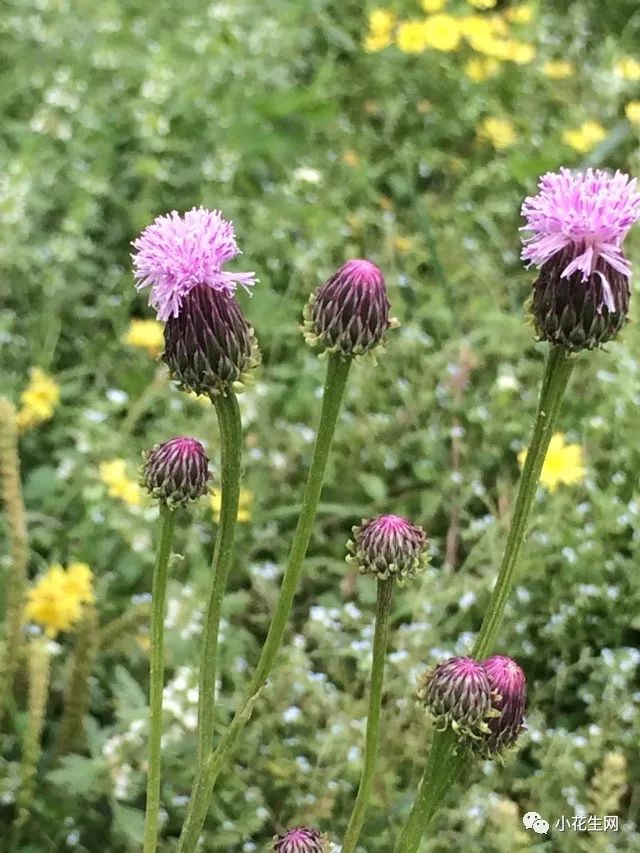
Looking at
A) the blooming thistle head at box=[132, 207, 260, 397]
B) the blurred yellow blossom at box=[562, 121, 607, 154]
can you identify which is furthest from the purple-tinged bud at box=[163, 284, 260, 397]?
the blurred yellow blossom at box=[562, 121, 607, 154]

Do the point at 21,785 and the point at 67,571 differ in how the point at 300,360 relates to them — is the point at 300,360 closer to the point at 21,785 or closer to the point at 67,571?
the point at 67,571

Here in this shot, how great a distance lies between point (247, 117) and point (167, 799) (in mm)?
1612

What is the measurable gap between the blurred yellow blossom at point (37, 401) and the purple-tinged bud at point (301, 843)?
113cm

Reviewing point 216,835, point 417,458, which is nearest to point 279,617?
point 216,835

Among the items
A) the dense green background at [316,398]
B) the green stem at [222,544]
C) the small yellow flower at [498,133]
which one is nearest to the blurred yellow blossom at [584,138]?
the dense green background at [316,398]

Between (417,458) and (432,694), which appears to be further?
(417,458)

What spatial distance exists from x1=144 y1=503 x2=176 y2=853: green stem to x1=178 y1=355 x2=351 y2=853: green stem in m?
0.04

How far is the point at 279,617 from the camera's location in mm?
863

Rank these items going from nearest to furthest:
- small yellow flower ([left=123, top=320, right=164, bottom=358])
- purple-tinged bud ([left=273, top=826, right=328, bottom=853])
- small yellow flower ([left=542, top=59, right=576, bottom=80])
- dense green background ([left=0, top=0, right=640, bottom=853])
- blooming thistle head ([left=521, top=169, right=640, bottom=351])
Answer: blooming thistle head ([left=521, top=169, right=640, bottom=351]), purple-tinged bud ([left=273, top=826, right=328, bottom=853]), dense green background ([left=0, top=0, right=640, bottom=853]), small yellow flower ([left=123, top=320, right=164, bottom=358]), small yellow flower ([left=542, top=59, right=576, bottom=80])

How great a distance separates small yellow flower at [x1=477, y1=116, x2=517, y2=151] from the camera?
268 centimetres

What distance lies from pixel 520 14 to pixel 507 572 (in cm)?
261

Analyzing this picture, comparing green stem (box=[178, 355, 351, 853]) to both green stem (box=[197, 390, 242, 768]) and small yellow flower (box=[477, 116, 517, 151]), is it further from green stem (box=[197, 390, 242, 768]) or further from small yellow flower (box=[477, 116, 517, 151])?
small yellow flower (box=[477, 116, 517, 151])

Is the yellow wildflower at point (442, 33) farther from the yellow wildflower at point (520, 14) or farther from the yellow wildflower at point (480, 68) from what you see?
the yellow wildflower at point (520, 14)

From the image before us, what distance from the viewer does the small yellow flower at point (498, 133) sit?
2.68 meters
